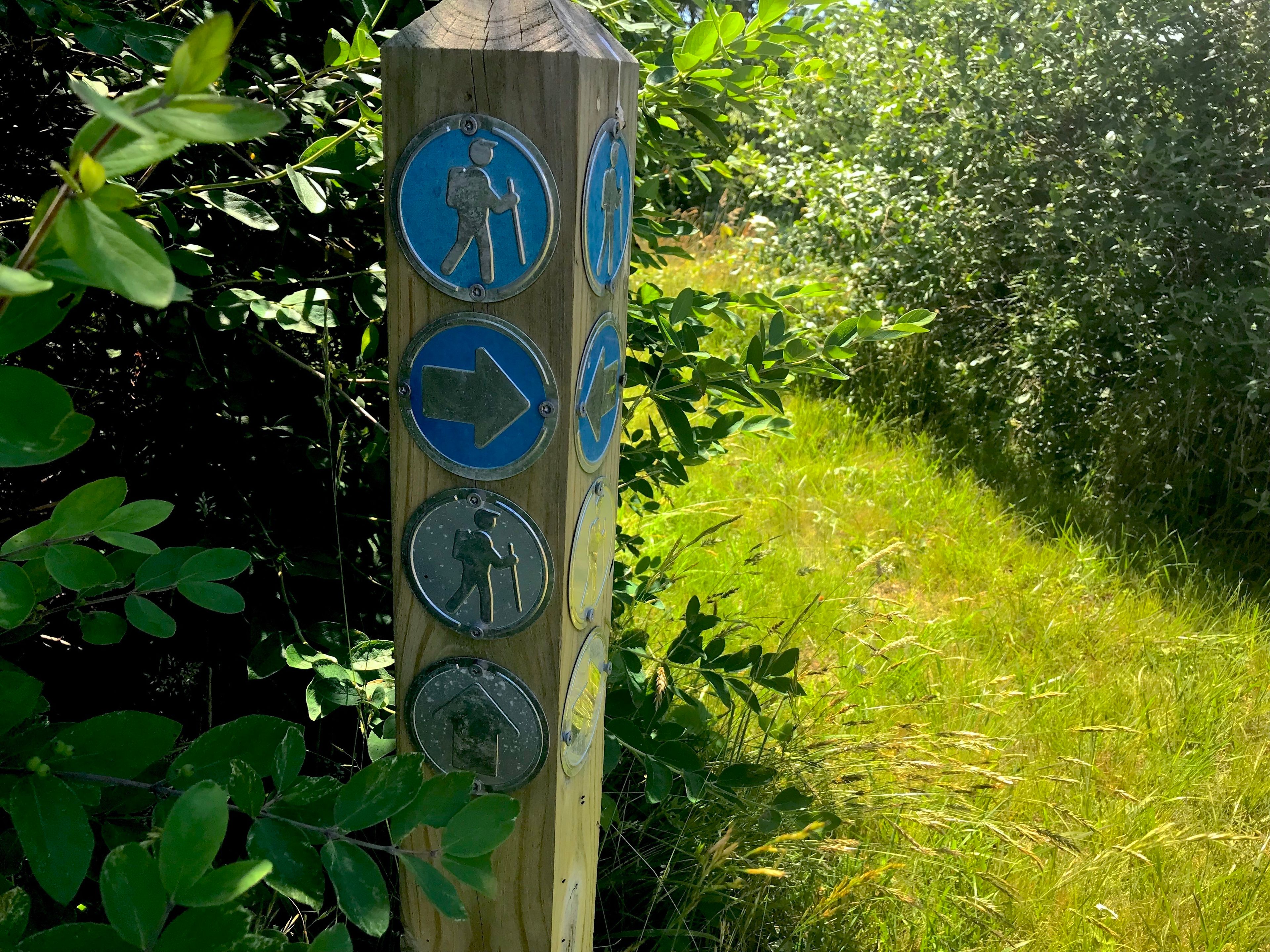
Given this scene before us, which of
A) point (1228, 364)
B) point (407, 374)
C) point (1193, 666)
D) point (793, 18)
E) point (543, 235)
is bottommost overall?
point (1193, 666)

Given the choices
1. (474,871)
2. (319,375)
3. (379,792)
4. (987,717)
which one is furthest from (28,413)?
(987,717)

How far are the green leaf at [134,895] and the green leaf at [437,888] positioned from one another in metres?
0.21

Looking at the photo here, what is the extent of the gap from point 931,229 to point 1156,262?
3.49 ft

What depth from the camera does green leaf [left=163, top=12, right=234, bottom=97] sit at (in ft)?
1.66

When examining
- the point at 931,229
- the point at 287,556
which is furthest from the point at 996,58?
the point at 287,556

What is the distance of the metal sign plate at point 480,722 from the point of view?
1200 mm

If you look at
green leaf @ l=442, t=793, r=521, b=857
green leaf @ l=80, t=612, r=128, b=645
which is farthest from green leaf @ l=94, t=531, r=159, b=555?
green leaf @ l=442, t=793, r=521, b=857

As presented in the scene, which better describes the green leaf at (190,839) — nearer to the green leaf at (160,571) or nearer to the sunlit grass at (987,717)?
the green leaf at (160,571)

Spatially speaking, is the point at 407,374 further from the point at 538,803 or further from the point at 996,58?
the point at 996,58

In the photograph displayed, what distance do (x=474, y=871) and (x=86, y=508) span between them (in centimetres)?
44

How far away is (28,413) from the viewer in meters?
0.63

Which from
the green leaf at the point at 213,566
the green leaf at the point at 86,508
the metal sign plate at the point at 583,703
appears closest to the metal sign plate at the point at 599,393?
the metal sign plate at the point at 583,703

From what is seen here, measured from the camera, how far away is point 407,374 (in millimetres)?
1131

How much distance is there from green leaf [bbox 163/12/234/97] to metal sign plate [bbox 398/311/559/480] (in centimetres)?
57
